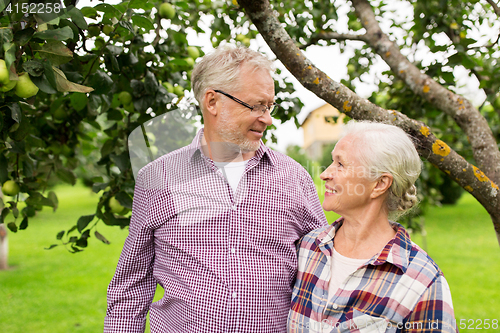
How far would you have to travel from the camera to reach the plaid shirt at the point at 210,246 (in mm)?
1420

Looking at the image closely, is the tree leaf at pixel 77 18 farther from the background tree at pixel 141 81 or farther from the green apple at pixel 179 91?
the green apple at pixel 179 91

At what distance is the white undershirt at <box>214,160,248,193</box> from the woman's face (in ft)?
1.17

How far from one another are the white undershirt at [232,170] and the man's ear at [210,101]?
0.72 ft

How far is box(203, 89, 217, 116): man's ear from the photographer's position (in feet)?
5.42

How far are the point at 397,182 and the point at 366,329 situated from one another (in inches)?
19.9

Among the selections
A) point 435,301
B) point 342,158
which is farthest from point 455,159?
point 435,301

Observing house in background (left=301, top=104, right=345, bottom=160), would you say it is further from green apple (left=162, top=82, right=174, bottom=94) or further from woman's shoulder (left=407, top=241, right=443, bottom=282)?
green apple (left=162, top=82, right=174, bottom=94)

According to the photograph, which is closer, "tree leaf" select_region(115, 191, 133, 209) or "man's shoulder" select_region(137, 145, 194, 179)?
"man's shoulder" select_region(137, 145, 194, 179)

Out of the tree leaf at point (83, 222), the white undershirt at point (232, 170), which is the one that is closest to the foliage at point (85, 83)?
the tree leaf at point (83, 222)

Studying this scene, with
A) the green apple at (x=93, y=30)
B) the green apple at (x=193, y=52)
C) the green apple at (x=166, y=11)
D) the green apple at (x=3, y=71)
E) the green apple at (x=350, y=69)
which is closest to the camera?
the green apple at (x=3, y=71)

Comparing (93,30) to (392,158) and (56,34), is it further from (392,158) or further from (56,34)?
(392,158)

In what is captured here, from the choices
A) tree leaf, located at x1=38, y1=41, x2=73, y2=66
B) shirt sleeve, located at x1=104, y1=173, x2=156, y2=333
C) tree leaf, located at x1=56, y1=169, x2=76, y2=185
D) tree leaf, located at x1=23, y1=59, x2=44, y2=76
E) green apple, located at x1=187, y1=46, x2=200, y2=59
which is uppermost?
green apple, located at x1=187, y1=46, x2=200, y2=59

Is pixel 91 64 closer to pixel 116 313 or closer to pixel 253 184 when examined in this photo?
pixel 253 184

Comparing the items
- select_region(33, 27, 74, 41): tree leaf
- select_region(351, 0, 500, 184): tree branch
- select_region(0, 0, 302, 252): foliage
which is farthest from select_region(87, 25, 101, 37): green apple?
select_region(351, 0, 500, 184): tree branch
